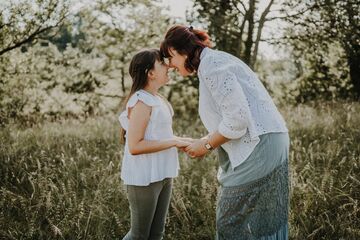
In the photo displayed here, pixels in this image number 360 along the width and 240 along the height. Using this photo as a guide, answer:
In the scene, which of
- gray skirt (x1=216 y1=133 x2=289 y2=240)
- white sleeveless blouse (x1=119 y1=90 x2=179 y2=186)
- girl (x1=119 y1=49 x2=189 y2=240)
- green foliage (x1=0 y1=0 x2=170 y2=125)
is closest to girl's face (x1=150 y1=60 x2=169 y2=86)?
girl (x1=119 y1=49 x2=189 y2=240)

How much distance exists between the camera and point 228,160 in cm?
247

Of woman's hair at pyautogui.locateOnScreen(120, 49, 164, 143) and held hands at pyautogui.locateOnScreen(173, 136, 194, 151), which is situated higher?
woman's hair at pyautogui.locateOnScreen(120, 49, 164, 143)

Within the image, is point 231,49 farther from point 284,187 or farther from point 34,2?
point 284,187

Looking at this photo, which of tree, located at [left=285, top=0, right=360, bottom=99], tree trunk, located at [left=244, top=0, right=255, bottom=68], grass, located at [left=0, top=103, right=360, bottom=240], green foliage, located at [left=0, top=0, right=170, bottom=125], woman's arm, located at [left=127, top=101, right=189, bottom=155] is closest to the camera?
woman's arm, located at [left=127, top=101, right=189, bottom=155]

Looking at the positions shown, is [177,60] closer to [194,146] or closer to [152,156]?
[194,146]

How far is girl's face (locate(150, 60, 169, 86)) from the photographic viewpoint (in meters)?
2.76

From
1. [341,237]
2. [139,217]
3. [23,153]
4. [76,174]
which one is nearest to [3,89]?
[23,153]

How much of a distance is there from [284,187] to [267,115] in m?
0.47

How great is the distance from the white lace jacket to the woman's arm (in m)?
0.40

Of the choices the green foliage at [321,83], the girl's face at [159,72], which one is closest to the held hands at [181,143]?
the girl's face at [159,72]

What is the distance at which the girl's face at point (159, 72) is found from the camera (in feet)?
9.06

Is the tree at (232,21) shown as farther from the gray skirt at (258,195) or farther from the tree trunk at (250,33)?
the gray skirt at (258,195)

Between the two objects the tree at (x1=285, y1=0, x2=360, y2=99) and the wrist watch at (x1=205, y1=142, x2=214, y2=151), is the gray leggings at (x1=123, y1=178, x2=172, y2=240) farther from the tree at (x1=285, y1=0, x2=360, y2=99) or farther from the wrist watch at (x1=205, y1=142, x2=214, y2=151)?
the tree at (x1=285, y1=0, x2=360, y2=99)

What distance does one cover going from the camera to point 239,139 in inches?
92.5
